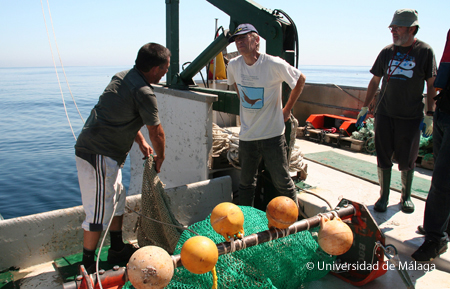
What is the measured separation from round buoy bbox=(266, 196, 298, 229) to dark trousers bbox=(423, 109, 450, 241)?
4.70ft

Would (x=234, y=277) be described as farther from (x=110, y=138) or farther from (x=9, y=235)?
(x=9, y=235)

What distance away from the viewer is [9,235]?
2771mm

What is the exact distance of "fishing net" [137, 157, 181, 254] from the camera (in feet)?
9.56

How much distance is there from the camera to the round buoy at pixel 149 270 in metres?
1.43

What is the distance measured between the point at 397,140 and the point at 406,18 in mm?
1155

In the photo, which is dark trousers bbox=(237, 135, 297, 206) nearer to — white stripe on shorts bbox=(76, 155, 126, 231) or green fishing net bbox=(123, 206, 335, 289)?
green fishing net bbox=(123, 206, 335, 289)

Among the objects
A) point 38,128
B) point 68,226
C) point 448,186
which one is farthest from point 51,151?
point 448,186

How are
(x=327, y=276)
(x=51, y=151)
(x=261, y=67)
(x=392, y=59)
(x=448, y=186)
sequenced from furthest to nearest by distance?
(x=51, y=151)
(x=392, y=59)
(x=261, y=67)
(x=327, y=276)
(x=448, y=186)

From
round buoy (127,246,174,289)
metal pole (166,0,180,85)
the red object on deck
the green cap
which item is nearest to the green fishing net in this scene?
round buoy (127,246,174,289)

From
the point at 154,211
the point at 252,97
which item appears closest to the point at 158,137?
the point at 154,211

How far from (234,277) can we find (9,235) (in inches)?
82.1

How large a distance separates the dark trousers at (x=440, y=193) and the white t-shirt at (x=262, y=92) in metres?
1.26

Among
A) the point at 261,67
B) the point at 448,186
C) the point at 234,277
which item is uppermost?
the point at 261,67

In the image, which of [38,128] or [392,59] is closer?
[392,59]
